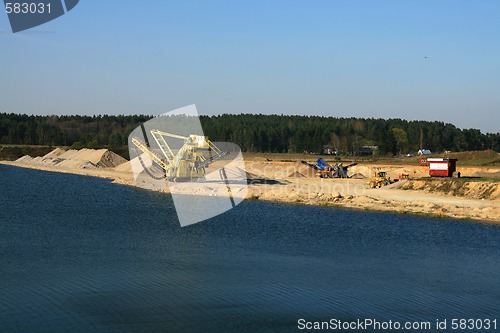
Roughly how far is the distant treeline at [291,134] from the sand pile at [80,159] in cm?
673

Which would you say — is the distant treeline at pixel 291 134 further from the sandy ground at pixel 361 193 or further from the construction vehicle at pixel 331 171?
the construction vehicle at pixel 331 171

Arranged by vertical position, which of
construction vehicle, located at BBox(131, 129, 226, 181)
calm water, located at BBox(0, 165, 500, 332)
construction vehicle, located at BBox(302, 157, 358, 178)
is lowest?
calm water, located at BBox(0, 165, 500, 332)

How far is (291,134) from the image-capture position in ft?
475

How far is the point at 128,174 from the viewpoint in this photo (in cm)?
8706

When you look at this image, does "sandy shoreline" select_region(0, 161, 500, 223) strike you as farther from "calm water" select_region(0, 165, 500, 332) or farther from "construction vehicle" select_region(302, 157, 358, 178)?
"calm water" select_region(0, 165, 500, 332)

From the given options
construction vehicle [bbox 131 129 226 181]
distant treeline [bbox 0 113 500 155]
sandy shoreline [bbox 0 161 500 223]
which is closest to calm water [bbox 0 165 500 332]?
sandy shoreline [bbox 0 161 500 223]

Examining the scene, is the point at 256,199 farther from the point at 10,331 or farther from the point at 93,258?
the point at 10,331

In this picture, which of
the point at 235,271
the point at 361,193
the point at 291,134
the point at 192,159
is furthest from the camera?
the point at 291,134

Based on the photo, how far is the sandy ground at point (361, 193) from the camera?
43.6 m

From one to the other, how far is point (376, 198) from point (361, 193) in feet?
12.8

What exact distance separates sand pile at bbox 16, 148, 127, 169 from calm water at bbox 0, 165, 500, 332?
61.4m

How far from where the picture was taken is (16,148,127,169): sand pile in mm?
101800

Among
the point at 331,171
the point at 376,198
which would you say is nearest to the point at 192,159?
the point at 331,171

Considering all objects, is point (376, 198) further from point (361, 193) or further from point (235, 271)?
point (235, 271)
